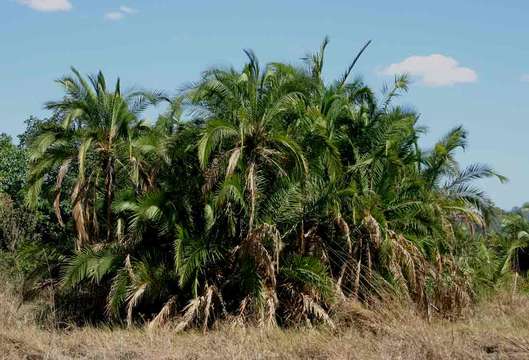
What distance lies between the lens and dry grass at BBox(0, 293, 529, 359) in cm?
1265

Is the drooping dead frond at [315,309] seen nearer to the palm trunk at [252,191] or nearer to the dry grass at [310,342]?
the dry grass at [310,342]

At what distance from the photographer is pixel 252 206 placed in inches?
699

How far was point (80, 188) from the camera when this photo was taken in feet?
66.6

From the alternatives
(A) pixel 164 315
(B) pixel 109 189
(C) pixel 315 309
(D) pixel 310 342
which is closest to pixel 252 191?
(C) pixel 315 309

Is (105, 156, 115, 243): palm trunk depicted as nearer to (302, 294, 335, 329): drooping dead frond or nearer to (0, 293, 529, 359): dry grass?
(0, 293, 529, 359): dry grass

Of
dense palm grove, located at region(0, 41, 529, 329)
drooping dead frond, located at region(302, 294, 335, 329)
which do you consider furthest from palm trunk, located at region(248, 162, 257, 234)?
drooping dead frond, located at region(302, 294, 335, 329)

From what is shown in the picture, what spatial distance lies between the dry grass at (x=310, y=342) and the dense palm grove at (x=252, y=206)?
110cm

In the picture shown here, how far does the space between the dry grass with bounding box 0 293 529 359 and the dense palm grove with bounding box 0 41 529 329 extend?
3.61ft

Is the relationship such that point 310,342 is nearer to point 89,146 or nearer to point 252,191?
point 252,191

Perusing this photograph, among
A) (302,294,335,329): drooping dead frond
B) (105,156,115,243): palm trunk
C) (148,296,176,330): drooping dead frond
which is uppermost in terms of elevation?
(105,156,115,243): palm trunk

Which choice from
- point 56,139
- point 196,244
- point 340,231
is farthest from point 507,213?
point 56,139

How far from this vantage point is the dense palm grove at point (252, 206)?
59.7 ft

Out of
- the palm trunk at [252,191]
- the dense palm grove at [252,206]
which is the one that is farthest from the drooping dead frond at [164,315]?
the palm trunk at [252,191]

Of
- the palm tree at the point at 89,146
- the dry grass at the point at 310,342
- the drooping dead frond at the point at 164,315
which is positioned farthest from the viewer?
the palm tree at the point at 89,146
